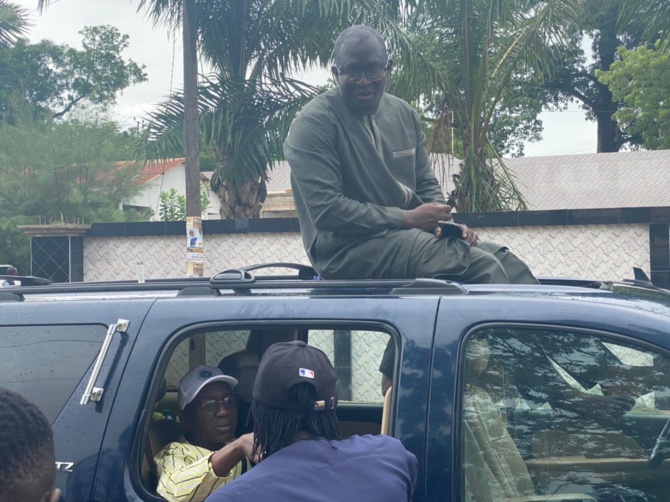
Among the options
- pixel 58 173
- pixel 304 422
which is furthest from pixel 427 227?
pixel 58 173

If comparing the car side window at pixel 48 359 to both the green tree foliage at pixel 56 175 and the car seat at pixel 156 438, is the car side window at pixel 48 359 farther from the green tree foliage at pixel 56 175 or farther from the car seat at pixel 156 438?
the green tree foliage at pixel 56 175

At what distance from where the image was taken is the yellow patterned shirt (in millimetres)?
2416

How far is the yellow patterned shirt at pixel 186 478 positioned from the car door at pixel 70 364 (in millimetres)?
264

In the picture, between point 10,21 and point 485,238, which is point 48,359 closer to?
point 485,238

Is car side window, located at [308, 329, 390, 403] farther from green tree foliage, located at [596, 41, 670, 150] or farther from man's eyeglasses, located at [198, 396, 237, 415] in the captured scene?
green tree foliage, located at [596, 41, 670, 150]

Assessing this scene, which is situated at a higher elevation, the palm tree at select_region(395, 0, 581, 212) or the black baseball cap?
the palm tree at select_region(395, 0, 581, 212)

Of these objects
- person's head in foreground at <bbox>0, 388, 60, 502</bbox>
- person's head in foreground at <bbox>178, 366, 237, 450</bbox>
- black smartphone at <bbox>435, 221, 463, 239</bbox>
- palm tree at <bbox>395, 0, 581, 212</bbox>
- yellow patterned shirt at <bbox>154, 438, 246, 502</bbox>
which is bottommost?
yellow patterned shirt at <bbox>154, 438, 246, 502</bbox>

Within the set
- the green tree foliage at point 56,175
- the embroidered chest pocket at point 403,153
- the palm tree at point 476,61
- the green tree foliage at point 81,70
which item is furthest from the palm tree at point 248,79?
the green tree foliage at point 81,70

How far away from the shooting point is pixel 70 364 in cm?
240

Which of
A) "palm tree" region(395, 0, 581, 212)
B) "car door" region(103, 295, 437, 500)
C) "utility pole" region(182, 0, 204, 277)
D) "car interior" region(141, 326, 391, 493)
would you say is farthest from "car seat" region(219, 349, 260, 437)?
"palm tree" region(395, 0, 581, 212)

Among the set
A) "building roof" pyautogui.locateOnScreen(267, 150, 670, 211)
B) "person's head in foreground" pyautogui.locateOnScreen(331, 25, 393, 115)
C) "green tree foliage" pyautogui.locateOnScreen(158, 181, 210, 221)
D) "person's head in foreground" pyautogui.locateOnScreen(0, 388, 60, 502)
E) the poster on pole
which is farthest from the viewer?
"building roof" pyautogui.locateOnScreen(267, 150, 670, 211)

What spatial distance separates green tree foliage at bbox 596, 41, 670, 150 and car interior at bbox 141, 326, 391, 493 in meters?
22.0

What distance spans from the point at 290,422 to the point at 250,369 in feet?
3.70

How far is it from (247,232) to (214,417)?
31.7ft
